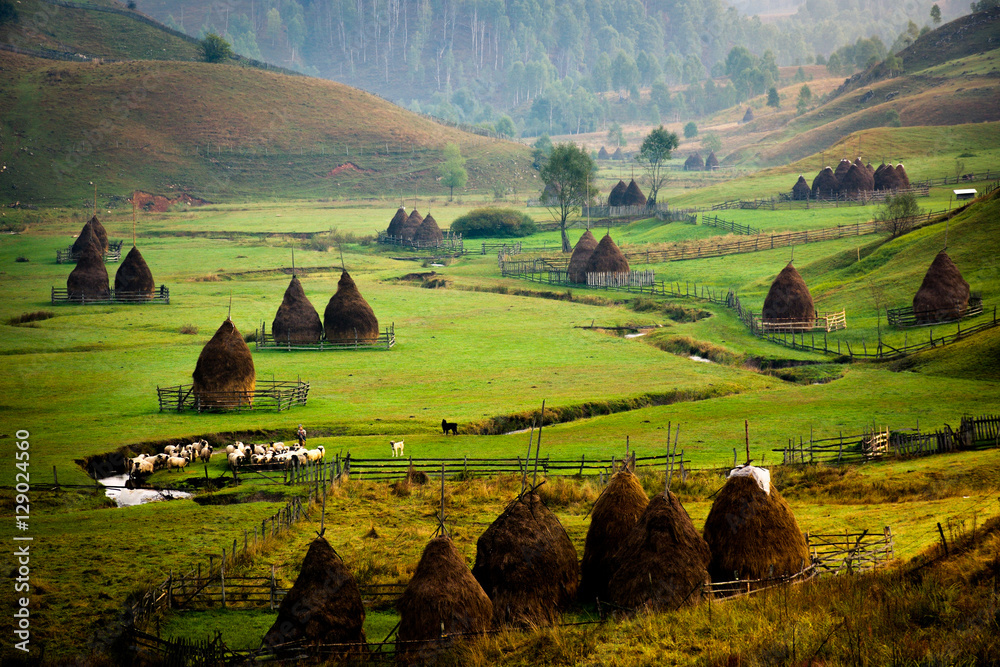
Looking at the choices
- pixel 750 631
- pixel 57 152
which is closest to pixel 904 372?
pixel 750 631

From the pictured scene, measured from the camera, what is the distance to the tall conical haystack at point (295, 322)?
53.7 metres

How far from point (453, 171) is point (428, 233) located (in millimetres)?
51575

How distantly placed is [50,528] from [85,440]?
869 cm

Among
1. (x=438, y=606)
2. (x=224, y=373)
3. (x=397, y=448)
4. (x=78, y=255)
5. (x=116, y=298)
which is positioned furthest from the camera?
(x=78, y=255)

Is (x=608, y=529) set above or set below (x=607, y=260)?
below

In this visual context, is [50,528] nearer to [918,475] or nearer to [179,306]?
[918,475]

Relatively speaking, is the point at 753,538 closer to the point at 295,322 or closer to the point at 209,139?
the point at 295,322

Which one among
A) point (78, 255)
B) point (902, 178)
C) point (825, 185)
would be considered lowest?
point (78, 255)

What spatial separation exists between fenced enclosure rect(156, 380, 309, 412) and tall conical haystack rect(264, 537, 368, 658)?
846 inches

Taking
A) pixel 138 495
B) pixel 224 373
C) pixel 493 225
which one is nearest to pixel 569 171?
pixel 493 225

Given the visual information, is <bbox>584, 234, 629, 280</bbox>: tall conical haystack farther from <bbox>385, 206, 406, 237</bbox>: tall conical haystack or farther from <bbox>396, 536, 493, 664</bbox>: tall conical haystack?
<bbox>396, 536, 493, 664</bbox>: tall conical haystack

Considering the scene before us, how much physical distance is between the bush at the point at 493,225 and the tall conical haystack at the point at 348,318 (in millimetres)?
56899

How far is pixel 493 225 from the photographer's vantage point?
111 m

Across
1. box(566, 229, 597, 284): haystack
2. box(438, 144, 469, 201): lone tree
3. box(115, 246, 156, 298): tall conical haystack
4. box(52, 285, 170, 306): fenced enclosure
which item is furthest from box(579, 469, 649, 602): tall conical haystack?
box(438, 144, 469, 201): lone tree
